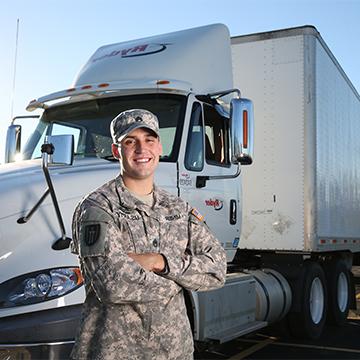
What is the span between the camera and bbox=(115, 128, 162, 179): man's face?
229 cm

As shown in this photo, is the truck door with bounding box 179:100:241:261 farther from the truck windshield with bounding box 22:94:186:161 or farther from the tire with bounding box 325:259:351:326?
the tire with bounding box 325:259:351:326

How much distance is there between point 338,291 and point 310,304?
1.09 metres

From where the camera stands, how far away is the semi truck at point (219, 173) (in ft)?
10.6

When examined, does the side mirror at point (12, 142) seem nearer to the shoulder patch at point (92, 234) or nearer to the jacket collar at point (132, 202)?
the jacket collar at point (132, 202)

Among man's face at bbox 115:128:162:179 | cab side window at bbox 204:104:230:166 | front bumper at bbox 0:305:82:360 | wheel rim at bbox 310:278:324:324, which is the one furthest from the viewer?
wheel rim at bbox 310:278:324:324

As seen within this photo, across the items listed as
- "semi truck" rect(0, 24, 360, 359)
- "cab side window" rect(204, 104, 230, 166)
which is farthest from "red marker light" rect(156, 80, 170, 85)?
"cab side window" rect(204, 104, 230, 166)

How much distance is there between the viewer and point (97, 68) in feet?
19.0

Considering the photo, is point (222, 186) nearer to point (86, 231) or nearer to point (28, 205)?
point (28, 205)

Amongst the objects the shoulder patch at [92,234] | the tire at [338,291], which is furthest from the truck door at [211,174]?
the tire at [338,291]

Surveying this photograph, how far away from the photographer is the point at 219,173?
529 cm

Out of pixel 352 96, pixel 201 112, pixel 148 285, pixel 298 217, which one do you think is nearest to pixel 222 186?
pixel 201 112

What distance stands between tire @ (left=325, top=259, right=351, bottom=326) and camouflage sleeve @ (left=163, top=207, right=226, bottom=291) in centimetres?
623

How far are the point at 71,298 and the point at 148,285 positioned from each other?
1.19 meters

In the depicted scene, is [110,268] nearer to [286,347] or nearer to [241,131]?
[241,131]
